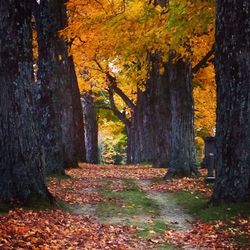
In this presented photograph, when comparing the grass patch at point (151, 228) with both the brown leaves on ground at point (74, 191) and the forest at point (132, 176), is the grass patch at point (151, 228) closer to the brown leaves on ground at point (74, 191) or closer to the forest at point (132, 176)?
the forest at point (132, 176)

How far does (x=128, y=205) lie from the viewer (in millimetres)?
11781

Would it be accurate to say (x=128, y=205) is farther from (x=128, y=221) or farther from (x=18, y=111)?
(x=18, y=111)

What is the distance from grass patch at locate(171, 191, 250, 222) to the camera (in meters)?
10.1

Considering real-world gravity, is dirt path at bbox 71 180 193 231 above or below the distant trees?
below

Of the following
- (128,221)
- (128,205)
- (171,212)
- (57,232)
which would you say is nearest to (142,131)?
(128,205)

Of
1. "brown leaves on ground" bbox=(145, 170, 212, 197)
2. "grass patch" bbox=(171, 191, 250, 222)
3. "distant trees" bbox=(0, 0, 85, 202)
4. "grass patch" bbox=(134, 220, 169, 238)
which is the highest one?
"distant trees" bbox=(0, 0, 85, 202)

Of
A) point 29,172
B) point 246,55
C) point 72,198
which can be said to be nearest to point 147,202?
point 72,198

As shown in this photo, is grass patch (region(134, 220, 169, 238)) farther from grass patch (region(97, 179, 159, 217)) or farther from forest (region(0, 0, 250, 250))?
grass patch (region(97, 179, 159, 217))

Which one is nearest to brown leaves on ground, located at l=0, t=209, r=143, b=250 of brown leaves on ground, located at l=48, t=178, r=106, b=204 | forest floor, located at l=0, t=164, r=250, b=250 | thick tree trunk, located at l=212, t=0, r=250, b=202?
forest floor, located at l=0, t=164, r=250, b=250

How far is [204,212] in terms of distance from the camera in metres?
10.8

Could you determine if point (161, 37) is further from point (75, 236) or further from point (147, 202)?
point (75, 236)

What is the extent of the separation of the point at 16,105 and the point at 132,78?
12.7 meters

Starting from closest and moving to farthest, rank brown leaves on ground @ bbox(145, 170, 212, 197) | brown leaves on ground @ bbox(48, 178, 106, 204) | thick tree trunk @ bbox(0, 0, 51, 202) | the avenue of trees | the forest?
the forest < thick tree trunk @ bbox(0, 0, 51, 202) < the avenue of trees < brown leaves on ground @ bbox(48, 178, 106, 204) < brown leaves on ground @ bbox(145, 170, 212, 197)

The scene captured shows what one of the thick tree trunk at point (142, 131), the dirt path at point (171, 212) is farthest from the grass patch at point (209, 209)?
the thick tree trunk at point (142, 131)
